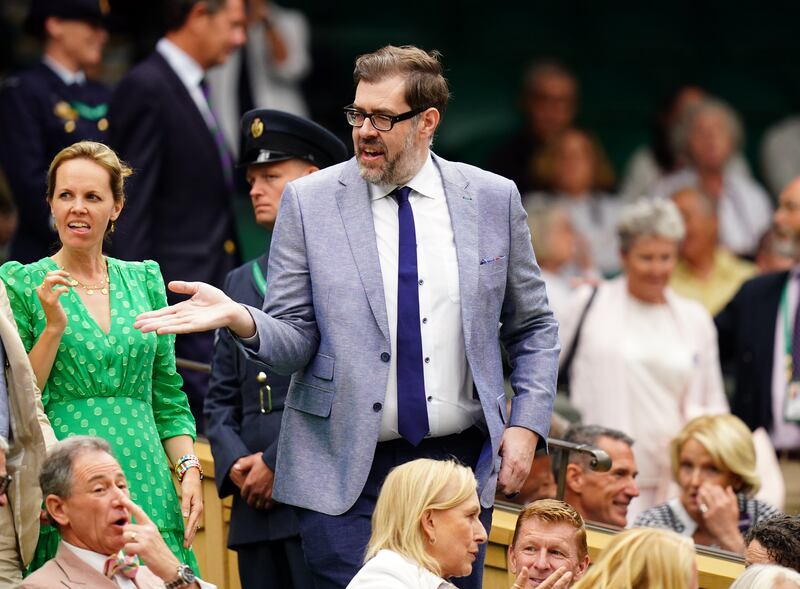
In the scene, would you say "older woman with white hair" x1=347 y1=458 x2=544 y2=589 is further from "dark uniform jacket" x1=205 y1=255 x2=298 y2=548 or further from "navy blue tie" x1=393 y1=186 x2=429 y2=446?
"dark uniform jacket" x1=205 y1=255 x2=298 y2=548

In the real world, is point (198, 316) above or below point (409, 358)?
above

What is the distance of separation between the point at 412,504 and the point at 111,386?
35.5 inches

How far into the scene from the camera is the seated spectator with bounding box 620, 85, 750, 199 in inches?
406

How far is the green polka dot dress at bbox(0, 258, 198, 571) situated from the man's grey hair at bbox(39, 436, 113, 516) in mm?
238

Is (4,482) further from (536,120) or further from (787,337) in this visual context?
(536,120)

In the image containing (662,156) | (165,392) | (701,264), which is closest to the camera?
(165,392)

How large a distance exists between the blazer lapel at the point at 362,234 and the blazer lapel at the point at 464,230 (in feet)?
0.68

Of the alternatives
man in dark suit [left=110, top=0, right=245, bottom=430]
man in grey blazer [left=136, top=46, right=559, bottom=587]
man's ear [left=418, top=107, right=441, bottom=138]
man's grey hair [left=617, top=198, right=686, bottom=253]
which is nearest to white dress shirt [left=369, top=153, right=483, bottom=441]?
man in grey blazer [left=136, top=46, right=559, bottom=587]

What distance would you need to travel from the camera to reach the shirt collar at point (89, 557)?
4363 millimetres

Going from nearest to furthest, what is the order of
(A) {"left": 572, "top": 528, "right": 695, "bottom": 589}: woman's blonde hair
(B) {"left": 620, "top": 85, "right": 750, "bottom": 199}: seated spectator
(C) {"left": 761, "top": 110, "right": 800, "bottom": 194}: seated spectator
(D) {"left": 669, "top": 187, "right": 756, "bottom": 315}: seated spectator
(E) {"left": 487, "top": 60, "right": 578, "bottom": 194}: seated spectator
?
1. (A) {"left": 572, "top": 528, "right": 695, "bottom": 589}: woman's blonde hair
2. (D) {"left": 669, "top": 187, "right": 756, "bottom": 315}: seated spectator
3. (E) {"left": 487, "top": 60, "right": 578, "bottom": 194}: seated spectator
4. (B) {"left": 620, "top": 85, "right": 750, "bottom": 199}: seated spectator
5. (C) {"left": 761, "top": 110, "right": 800, "bottom": 194}: seated spectator

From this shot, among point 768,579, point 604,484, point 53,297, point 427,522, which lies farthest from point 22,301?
point 604,484

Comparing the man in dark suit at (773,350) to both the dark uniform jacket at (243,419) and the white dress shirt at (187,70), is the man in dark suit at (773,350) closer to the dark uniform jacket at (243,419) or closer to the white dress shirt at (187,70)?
the white dress shirt at (187,70)

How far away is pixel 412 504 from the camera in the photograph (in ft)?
14.3

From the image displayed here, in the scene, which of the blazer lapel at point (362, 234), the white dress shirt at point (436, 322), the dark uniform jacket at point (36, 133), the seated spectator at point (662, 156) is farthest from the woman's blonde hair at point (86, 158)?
the seated spectator at point (662, 156)
